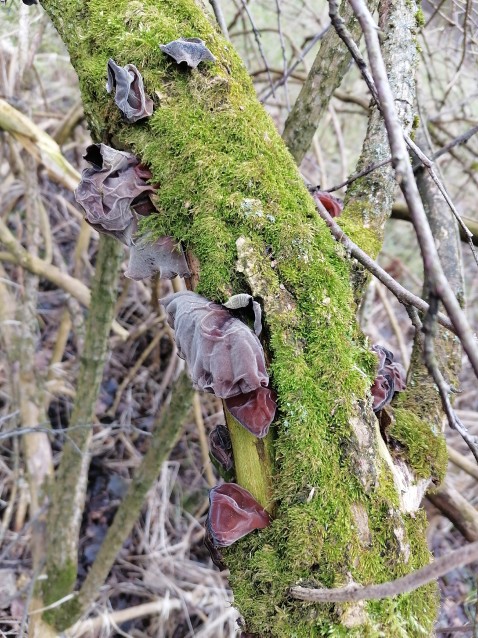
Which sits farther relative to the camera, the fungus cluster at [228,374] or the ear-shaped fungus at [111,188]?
the ear-shaped fungus at [111,188]

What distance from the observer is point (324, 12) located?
393 cm

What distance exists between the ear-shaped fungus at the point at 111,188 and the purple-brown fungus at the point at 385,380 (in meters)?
0.71

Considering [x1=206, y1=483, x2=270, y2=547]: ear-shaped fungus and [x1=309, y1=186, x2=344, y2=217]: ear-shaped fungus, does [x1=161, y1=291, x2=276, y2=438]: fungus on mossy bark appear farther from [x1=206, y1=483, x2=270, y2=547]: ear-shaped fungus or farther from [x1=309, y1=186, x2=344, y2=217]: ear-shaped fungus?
[x1=309, y1=186, x2=344, y2=217]: ear-shaped fungus

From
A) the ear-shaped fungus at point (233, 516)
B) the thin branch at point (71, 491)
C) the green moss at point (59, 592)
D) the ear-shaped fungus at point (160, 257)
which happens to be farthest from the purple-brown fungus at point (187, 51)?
the green moss at point (59, 592)

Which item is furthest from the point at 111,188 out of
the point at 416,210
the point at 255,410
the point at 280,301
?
the point at 416,210

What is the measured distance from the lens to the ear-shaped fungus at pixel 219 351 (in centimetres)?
105

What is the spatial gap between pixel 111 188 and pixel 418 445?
3.22 feet

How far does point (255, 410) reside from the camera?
3.58 feet

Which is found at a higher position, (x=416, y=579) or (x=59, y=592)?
(x=416, y=579)

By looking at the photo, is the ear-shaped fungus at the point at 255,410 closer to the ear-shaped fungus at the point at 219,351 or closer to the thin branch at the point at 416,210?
the ear-shaped fungus at the point at 219,351

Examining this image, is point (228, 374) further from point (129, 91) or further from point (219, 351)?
point (129, 91)

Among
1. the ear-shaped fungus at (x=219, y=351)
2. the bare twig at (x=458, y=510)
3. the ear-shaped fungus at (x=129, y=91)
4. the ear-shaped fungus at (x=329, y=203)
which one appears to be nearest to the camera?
the ear-shaped fungus at (x=219, y=351)

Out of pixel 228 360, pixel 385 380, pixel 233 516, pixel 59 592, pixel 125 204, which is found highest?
pixel 125 204

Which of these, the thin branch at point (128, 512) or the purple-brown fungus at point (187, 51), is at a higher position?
the purple-brown fungus at point (187, 51)
